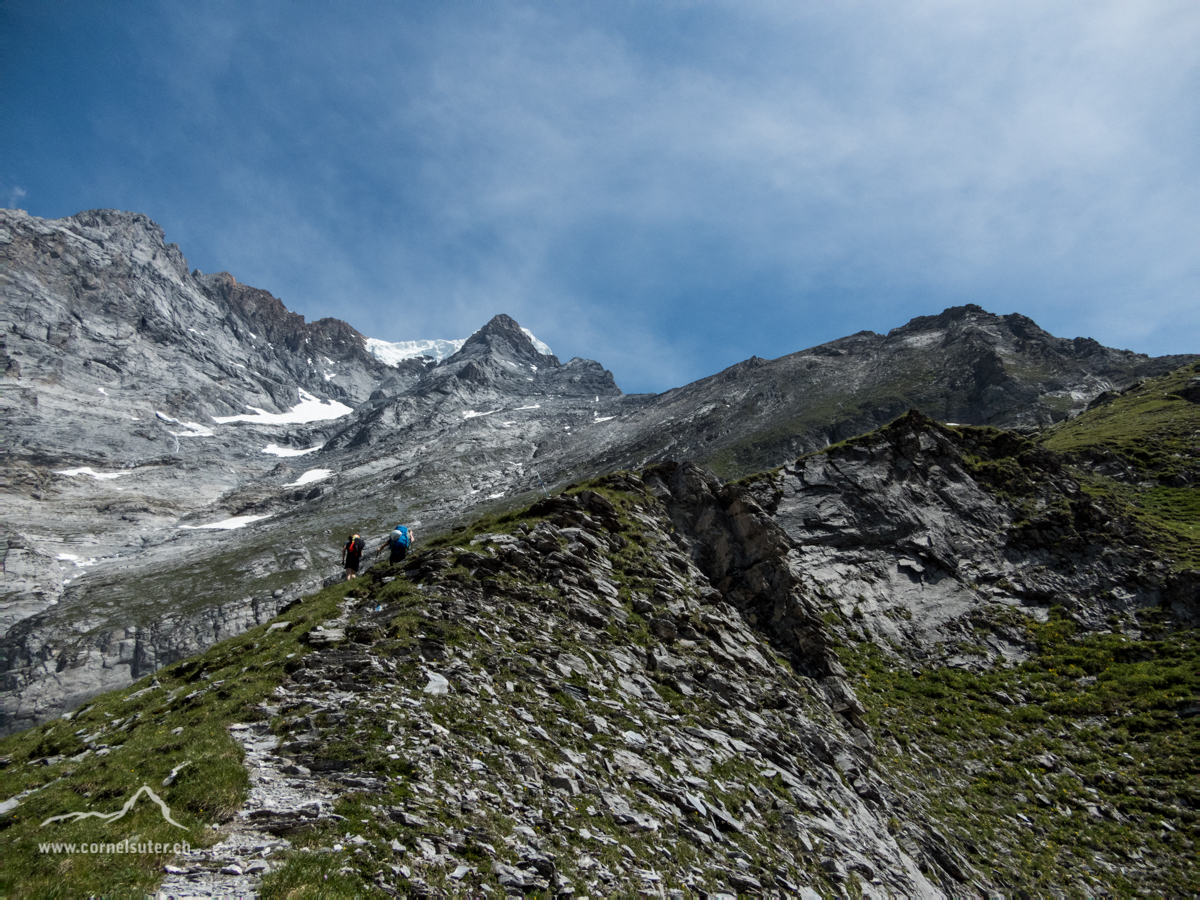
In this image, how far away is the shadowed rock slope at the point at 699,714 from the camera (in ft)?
35.5

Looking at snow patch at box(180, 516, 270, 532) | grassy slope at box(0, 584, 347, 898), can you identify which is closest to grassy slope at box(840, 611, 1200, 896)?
grassy slope at box(0, 584, 347, 898)

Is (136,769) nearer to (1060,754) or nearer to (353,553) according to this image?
(353,553)

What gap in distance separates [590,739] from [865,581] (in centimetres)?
2640

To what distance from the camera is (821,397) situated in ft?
630

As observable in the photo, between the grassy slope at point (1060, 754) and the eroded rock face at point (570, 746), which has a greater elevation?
the eroded rock face at point (570, 746)

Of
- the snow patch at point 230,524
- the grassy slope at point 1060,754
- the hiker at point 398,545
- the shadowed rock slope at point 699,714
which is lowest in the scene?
the grassy slope at point 1060,754

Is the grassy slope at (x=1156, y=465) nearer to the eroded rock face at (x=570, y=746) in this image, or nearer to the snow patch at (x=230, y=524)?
the eroded rock face at (x=570, y=746)

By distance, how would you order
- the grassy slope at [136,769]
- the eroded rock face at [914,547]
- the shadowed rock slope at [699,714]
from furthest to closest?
the eroded rock face at [914,547] < the shadowed rock slope at [699,714] < the grassy slope at [136,769]

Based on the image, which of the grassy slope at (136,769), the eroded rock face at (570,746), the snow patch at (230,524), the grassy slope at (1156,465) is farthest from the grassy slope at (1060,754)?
the snow patch at (230,524)

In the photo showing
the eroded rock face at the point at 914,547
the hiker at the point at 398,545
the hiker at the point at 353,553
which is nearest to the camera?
the hiker at the point at 398,545

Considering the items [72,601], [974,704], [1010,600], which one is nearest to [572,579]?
[974,704]

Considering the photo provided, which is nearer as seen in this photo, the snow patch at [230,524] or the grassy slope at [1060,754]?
the grassy slope at [1060,754]

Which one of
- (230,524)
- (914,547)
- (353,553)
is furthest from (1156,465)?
(230,524)

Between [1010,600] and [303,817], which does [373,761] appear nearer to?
[303,817]
